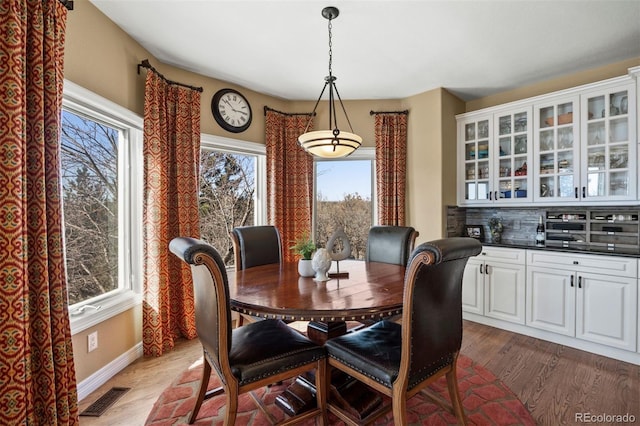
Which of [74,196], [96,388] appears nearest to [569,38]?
[74,196]

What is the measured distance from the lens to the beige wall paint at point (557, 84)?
2990mm

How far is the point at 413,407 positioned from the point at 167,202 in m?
2.49

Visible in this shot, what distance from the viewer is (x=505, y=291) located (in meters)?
3.25

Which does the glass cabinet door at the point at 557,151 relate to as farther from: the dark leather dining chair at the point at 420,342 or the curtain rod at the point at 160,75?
the curtain rod at the point at 160,75

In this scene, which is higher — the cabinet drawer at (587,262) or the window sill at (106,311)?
the cabinet drawer at (587,262)

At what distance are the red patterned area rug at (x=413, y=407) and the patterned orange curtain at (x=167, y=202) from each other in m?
0.68

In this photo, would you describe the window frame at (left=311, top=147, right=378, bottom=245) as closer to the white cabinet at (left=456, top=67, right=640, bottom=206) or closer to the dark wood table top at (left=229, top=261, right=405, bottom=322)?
the white cabinet at (left=456, top=67, right=640, bottom=206)

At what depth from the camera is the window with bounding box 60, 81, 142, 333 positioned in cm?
216

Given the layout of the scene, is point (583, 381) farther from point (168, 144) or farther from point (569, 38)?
point (168, 144)

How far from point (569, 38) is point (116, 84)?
3.61m

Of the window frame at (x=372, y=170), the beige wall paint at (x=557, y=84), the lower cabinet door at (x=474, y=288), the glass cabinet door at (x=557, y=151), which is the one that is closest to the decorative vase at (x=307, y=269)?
the window frame at (x=372, y=170)

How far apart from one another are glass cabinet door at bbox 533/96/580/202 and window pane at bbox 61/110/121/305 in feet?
13.1

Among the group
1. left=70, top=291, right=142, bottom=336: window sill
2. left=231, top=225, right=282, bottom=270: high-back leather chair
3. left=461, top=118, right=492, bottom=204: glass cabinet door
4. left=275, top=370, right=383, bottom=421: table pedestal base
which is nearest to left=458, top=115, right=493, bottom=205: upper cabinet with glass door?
left=461, top=118, right=492, bottom=204: glass cabinet door

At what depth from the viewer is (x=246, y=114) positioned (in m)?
3.63
